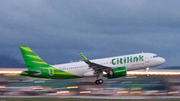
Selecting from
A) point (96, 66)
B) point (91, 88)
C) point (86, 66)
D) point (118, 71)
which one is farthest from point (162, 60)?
point (91, 88)

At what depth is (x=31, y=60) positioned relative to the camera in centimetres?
5212

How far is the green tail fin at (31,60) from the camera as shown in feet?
171

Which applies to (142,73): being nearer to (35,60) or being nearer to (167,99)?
(35,60)

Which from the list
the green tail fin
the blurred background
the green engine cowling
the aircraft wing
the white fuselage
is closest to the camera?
the blurred background

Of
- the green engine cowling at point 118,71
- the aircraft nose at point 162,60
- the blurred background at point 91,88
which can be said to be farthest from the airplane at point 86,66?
the aircraft nose at point 162,60

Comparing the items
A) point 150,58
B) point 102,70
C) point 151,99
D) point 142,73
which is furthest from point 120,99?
point 142,73

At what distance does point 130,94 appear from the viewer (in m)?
41.9

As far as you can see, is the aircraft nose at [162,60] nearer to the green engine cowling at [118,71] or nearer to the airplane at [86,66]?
the airplane at [86,66]

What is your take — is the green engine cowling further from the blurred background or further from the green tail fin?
the green tail fin

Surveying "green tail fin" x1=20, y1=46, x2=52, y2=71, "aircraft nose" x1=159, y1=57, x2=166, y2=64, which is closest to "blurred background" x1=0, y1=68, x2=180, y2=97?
"green tail fin" x1=20, y1=46, x2=52, y2=71

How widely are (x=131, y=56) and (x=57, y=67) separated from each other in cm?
1191

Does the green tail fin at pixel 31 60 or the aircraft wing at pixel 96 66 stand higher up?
the green tail fin at pixel 31 60

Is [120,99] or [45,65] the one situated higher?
[45,65]

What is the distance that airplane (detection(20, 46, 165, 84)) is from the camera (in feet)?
171
